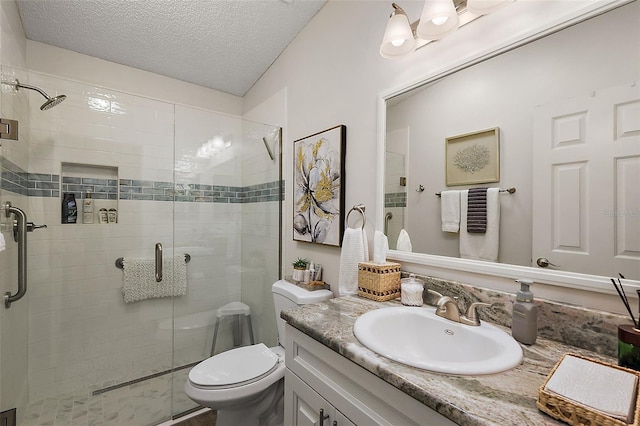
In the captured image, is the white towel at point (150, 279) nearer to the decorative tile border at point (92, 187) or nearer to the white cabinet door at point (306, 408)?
the decorative tile border at point (92, 187)

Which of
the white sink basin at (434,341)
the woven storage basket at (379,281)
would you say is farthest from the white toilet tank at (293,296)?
the white sink basin at (434,341)

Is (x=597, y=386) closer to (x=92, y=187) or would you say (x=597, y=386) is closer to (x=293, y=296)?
(x=293, y=296)

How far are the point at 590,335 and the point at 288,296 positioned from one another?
4.12 feet

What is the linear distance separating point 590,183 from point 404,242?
660mm

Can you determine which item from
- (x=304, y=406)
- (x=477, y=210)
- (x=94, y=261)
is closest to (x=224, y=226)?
(x=94, y=261)

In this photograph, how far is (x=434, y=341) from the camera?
0.99 m

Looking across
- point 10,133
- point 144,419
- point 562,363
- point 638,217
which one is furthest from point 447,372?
point 144,419

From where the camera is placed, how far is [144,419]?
1815 millimetres

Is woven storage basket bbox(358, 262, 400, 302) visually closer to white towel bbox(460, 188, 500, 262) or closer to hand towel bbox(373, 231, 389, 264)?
hand towel bbox(373, 231, 389, 264)

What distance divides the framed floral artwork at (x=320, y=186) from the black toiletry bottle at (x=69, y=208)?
154cm

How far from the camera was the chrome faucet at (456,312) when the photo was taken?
94 centimetres

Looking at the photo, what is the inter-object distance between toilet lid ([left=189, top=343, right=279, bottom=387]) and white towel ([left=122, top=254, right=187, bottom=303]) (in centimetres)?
91

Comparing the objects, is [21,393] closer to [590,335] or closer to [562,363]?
[562,363]

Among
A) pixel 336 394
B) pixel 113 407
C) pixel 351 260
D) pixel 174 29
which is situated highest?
pixel 174 29
